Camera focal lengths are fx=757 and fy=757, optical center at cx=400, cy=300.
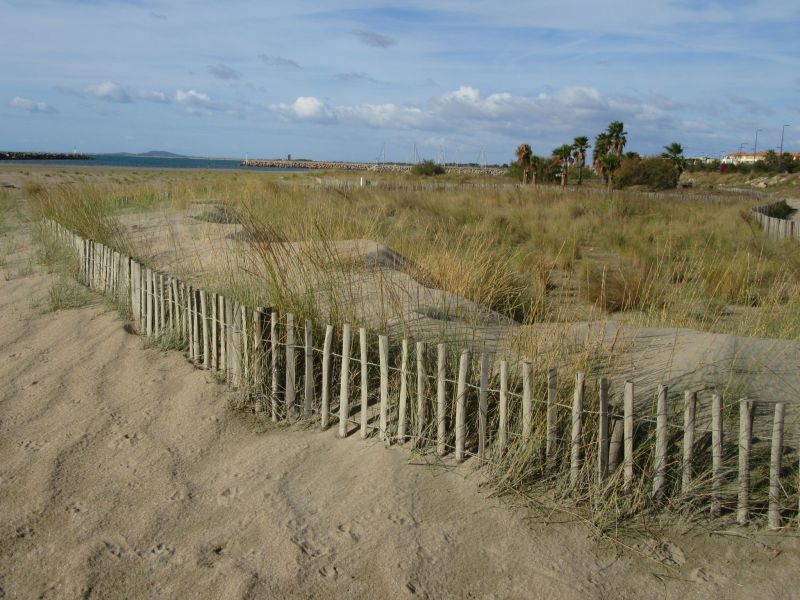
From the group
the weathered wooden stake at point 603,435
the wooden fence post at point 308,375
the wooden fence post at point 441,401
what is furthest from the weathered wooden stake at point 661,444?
the wooden fence post at point 308,375

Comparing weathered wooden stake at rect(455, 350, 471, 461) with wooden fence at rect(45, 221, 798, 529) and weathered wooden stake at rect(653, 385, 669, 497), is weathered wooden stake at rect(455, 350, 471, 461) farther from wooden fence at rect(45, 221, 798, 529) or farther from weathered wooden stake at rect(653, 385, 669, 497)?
weathered wooden stake at rect(653, 385, 669, 497)

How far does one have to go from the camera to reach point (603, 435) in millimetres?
3643

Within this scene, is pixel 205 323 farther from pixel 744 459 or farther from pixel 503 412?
pixel 744 459

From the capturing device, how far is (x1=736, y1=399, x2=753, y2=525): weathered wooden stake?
349 cm

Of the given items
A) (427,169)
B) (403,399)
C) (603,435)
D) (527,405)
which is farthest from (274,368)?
(427,169)

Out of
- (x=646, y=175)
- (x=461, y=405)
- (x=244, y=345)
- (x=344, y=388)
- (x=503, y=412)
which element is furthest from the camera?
(x=646, y=175)

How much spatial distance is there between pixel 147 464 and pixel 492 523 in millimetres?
2020

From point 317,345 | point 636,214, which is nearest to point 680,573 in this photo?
point 317,345

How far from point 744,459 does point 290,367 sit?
2.61 meters

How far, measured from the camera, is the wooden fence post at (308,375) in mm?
4605

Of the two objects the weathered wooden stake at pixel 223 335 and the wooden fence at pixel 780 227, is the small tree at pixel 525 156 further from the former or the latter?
the weathered wooden stake at pixel 223 335

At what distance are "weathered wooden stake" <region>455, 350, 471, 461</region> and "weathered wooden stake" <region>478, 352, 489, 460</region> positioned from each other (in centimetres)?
9

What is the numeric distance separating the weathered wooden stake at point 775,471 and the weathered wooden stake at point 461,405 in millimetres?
1490

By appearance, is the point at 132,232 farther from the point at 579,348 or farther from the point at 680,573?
the point at 680,573
